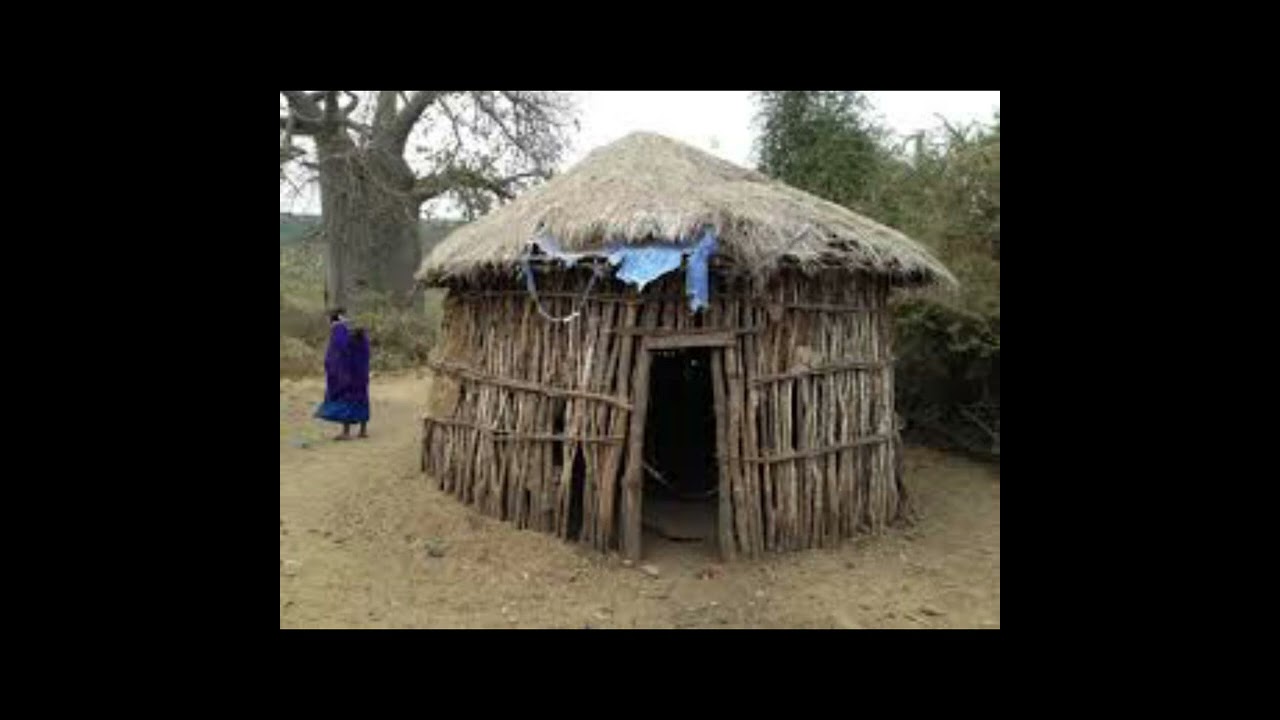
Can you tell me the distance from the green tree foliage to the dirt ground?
3.04 metres

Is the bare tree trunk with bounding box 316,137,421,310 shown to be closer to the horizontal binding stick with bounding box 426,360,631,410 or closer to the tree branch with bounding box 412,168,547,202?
the tree branch with bounding box 412,168,547,202

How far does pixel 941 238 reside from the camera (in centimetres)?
1115

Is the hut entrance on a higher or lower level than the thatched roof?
lower

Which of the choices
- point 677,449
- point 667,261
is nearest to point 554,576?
point 667,261

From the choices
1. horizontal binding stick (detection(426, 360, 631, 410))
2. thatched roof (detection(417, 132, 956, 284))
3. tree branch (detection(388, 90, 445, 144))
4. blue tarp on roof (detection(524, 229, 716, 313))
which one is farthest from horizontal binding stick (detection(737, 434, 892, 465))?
tree branch (detection(388, 90, 445, 144))

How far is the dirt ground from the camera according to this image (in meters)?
5.96

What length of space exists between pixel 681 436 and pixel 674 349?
3.88m

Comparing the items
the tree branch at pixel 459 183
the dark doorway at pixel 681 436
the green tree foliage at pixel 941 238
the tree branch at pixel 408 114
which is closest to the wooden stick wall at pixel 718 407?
the dark doorway at pixel 681 436

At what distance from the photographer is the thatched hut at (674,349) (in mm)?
6910

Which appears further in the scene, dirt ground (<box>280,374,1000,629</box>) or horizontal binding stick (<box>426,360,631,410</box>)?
horizontal binding stick (<box>426,360,631,410</box>)

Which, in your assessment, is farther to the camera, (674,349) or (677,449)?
(677,449)

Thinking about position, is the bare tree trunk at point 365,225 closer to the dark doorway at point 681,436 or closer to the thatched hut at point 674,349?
the dark doorway at point 681,436

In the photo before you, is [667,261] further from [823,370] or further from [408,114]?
[408,114]

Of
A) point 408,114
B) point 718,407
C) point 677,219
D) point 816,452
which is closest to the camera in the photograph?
point 677,219
